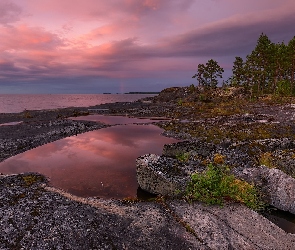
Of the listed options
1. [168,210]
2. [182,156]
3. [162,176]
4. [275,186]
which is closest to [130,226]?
[168,210]

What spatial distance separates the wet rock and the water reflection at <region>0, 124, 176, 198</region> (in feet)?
4.52

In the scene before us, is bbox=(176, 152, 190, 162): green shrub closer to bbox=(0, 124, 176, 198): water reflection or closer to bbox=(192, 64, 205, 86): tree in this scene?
bbox=(0, 124, 176, 198): water reflection

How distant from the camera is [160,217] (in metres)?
11.7

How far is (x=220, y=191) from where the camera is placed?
1327cm

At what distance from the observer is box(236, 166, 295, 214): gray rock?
13.6 metres

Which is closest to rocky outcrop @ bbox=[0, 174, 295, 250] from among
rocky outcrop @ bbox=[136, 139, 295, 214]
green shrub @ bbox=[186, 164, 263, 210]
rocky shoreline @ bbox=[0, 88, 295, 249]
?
rocky shoreline @ bbox=[0, 88, 295, 249]

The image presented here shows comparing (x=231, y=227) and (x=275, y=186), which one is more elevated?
(x=275, y=186)

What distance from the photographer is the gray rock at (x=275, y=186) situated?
44.7 feet

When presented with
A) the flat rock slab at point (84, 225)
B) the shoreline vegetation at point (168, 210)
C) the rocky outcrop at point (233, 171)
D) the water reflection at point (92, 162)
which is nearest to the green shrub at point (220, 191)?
the shoreline vegetation at point (168, 210)

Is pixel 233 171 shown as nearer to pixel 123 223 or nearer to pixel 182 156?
pixel 182 156

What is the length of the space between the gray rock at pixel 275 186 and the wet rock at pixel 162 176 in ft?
14.5

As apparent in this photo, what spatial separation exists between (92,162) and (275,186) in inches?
622

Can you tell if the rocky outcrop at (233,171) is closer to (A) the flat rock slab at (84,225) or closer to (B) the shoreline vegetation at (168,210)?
(B) the shoreline vegetation at (168,210)

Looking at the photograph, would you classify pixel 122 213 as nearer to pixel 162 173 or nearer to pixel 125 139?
pixel 162 173
